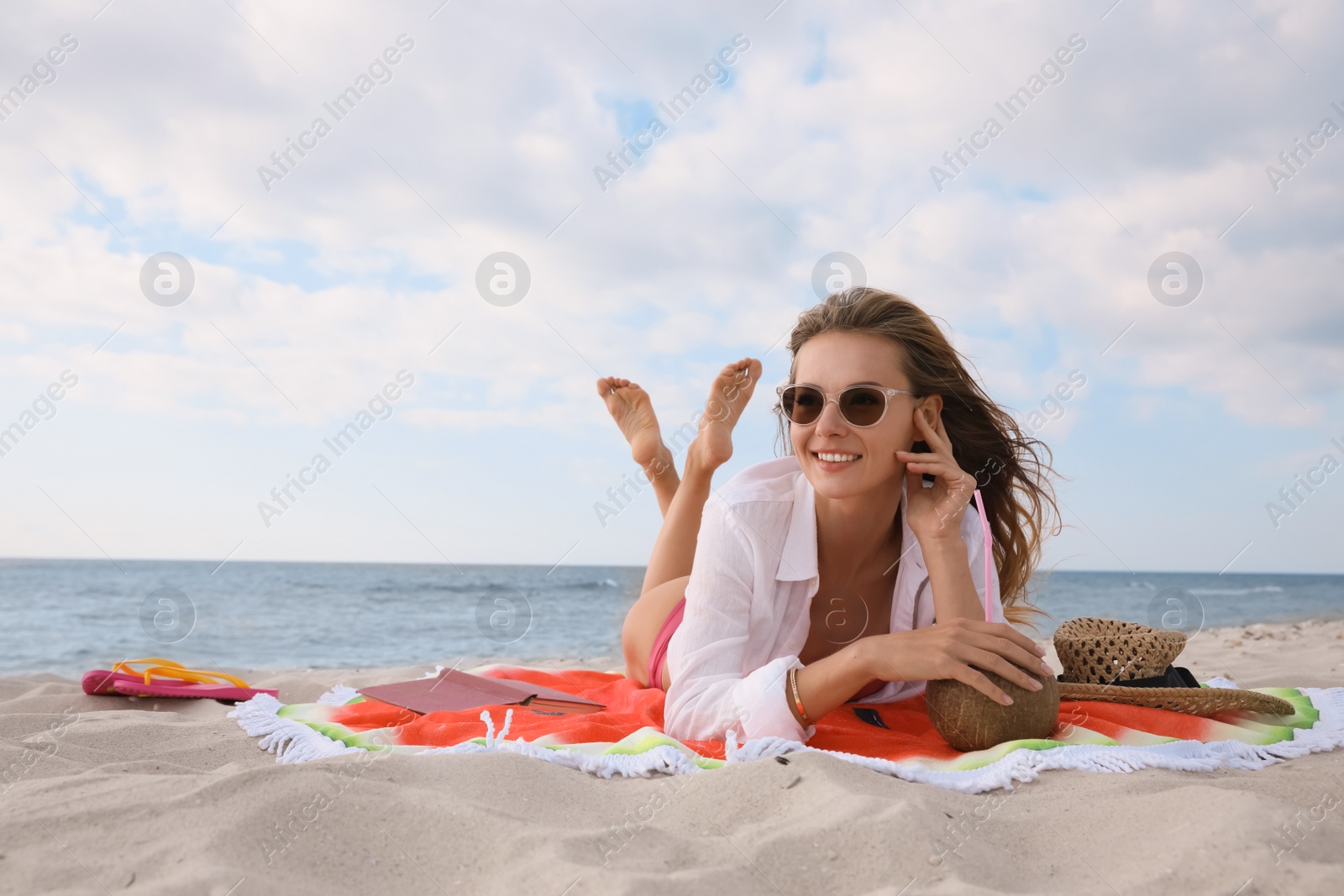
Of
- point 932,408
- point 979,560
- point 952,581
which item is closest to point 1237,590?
point 979,560

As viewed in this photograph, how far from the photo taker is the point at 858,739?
2896 millimetres

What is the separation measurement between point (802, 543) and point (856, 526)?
0.90 feet

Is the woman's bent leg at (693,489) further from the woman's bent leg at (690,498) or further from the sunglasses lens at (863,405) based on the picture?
the sunglasses lens at (863,405)

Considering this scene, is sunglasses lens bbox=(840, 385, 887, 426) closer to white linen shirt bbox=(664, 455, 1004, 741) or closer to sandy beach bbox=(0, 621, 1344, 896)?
white linen shirt bbox=(664, 455, 1004, 741)

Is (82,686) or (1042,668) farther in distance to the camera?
(82,686)

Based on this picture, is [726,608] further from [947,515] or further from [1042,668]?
[1042,668]

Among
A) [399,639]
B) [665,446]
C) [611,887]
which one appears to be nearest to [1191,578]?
[399,639]

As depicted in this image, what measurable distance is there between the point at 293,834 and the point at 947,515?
2149mm

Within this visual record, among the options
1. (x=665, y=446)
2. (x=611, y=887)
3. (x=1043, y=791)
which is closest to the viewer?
(x=611, y=887)

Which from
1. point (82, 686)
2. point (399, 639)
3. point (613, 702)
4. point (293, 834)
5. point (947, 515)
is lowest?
point (399, 639)

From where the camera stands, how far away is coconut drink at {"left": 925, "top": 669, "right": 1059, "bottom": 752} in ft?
8.55

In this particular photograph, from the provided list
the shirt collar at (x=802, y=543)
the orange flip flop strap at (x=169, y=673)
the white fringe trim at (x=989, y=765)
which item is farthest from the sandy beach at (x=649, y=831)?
the orange flip flop strap at (x=169, y=673)

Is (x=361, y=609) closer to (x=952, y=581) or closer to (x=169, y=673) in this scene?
(x=169, y=673)

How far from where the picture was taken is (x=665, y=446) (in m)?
4.92
